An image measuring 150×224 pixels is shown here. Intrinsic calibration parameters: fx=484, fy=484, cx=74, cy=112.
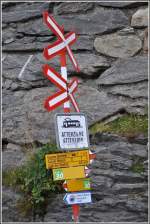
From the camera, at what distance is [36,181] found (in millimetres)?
6043

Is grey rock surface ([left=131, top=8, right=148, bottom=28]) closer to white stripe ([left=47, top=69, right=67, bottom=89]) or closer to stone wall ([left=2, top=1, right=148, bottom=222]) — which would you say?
stone wall ([left=2, top=1, right=148, bottom=222])

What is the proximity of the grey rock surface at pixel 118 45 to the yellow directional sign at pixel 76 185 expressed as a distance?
2509 millimetres

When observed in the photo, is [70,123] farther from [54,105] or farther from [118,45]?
[118,45]

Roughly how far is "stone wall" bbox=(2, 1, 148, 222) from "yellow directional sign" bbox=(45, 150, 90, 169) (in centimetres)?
145

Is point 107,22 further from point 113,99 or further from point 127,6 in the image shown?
point 113,99

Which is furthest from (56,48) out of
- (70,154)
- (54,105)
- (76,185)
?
(76,185)

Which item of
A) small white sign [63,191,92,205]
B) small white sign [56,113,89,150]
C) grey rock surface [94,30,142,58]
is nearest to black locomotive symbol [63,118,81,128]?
small white sign [56,113,89,150]

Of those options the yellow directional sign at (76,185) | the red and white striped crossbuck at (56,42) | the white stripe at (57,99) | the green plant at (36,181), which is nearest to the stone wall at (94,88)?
the green plant at (36,181)

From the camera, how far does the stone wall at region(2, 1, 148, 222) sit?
5941 mm

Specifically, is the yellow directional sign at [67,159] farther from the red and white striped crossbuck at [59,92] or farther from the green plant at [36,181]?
the green plant at [36,181]

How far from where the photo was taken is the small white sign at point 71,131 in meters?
4.48

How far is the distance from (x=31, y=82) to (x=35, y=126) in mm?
648

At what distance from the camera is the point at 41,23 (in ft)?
23.3

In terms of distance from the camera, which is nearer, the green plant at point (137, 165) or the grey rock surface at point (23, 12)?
the green plant at point (137, 165)
